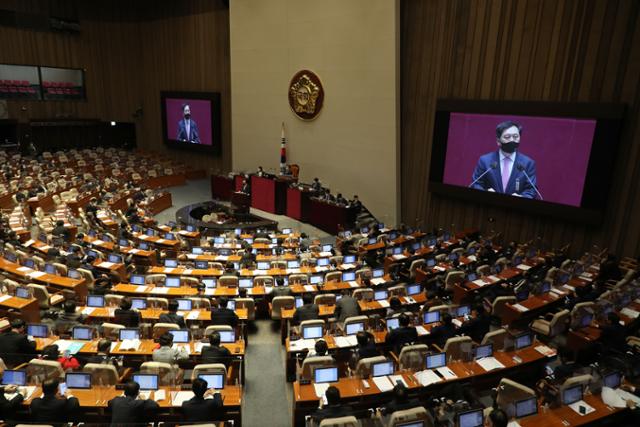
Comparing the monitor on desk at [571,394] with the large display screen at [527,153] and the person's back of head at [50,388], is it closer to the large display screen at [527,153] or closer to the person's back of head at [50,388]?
the person's back of head at [50,388]

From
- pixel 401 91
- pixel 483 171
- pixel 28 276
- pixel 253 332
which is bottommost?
pixel 253 332

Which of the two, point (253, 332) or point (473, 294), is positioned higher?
point (473, 294)

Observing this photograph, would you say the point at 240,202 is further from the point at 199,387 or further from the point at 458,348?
the point at 199,387

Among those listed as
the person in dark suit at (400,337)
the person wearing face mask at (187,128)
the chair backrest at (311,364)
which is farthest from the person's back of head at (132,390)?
the person wearing face mask at (187,128)

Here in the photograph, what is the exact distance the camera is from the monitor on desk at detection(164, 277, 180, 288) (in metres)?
11.5

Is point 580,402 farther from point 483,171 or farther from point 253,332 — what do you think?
point 483,171

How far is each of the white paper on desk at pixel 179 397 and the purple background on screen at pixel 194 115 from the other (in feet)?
77.8

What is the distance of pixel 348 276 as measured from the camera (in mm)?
12148

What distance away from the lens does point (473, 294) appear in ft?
38.1

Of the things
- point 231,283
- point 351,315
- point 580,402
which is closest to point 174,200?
point 231,283

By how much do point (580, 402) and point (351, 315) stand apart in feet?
14.2

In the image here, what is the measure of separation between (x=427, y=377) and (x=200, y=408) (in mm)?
3580

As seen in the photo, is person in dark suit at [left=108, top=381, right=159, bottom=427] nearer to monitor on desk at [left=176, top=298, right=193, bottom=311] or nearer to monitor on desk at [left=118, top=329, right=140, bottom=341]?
monitor on desk at [left=118, top=329, right=140, bottom=341]

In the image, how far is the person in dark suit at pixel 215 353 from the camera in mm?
7586
